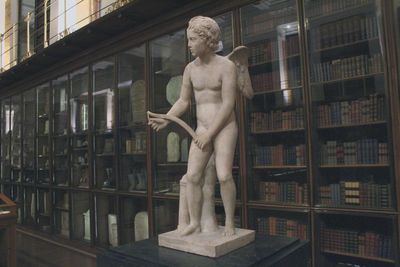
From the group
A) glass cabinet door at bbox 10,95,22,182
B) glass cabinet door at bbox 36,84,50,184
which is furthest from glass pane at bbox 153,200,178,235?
glass cabinet door at bbox 10,95,22,182

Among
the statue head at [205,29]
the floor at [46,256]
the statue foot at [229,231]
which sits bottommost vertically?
the floor at [46,256]

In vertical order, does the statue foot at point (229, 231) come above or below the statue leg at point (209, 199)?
below

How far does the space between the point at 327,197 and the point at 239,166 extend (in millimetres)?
789

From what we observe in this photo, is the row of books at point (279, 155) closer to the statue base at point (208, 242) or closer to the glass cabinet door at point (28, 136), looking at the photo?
the statue base at point (208, 242)

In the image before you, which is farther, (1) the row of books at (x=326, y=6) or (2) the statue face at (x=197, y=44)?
(1) the row of books at (x=326, y=6)

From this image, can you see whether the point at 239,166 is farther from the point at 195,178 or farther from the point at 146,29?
the point at 146,29

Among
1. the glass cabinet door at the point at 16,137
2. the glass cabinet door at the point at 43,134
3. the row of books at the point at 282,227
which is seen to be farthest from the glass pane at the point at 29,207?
the row of books at the point at 282,227

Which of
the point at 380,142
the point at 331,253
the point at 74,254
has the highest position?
the point at 380,142

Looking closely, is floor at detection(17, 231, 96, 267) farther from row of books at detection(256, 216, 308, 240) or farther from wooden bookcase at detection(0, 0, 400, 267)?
row of books at detection(256, 216, 308, 240)

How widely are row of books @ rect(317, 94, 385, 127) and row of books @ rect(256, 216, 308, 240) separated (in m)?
0.86

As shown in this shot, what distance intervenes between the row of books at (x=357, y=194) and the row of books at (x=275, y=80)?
899mm

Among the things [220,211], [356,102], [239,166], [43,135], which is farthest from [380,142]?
[43,135]

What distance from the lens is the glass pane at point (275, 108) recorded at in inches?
122

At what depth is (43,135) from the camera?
6105 mm
